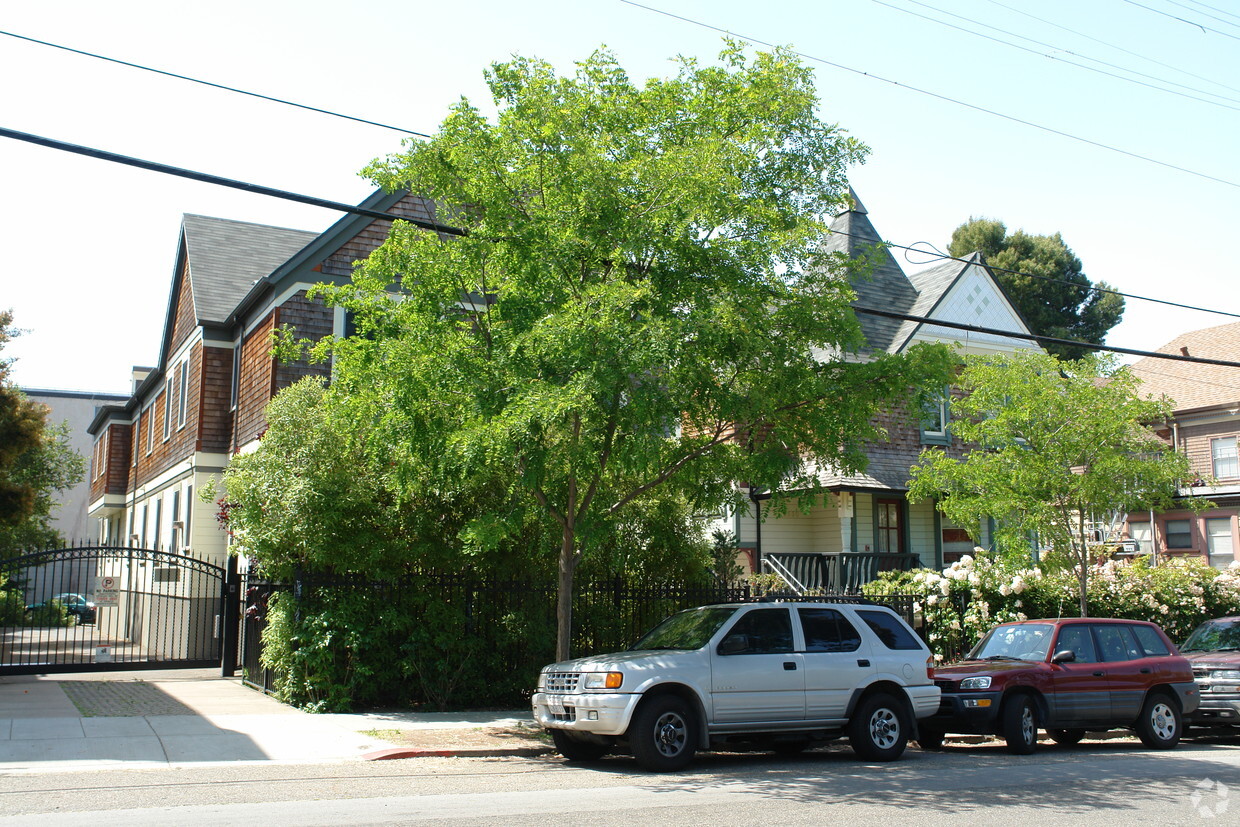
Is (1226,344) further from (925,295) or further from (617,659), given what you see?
(617,659)

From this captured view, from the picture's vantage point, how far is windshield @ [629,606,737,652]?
37.1 ft

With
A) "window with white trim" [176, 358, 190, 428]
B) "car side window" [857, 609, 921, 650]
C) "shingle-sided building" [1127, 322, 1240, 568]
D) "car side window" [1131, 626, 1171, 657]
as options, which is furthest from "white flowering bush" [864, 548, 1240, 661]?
"window with white trim" [176, 358, 190, 428]

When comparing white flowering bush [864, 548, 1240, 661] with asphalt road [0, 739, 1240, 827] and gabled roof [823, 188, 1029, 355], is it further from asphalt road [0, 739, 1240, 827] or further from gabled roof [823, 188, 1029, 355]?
asphalt road [0, 739, 1240, 827]

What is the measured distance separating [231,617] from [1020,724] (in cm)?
1275

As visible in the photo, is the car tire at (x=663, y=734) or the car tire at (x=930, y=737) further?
the car tire at (x=930, y=737)

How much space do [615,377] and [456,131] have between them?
3.73m

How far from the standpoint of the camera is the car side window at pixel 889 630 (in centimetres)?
1208

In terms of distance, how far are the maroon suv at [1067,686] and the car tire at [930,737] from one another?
1cm

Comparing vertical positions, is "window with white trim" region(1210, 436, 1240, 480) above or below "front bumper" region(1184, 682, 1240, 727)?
above

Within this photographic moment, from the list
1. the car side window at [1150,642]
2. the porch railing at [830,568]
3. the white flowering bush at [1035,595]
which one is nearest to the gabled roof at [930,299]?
the porch railing at [830,568]

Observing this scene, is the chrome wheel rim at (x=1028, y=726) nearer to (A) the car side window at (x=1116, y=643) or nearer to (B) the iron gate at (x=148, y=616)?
(A) the car side window at (x=1116, y=643)

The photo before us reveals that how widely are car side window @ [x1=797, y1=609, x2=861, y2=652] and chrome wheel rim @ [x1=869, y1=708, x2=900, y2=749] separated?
0.76 meters

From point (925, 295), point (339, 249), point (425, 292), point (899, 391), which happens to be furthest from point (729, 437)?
point (925, 295)

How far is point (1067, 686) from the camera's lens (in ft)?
42.2
